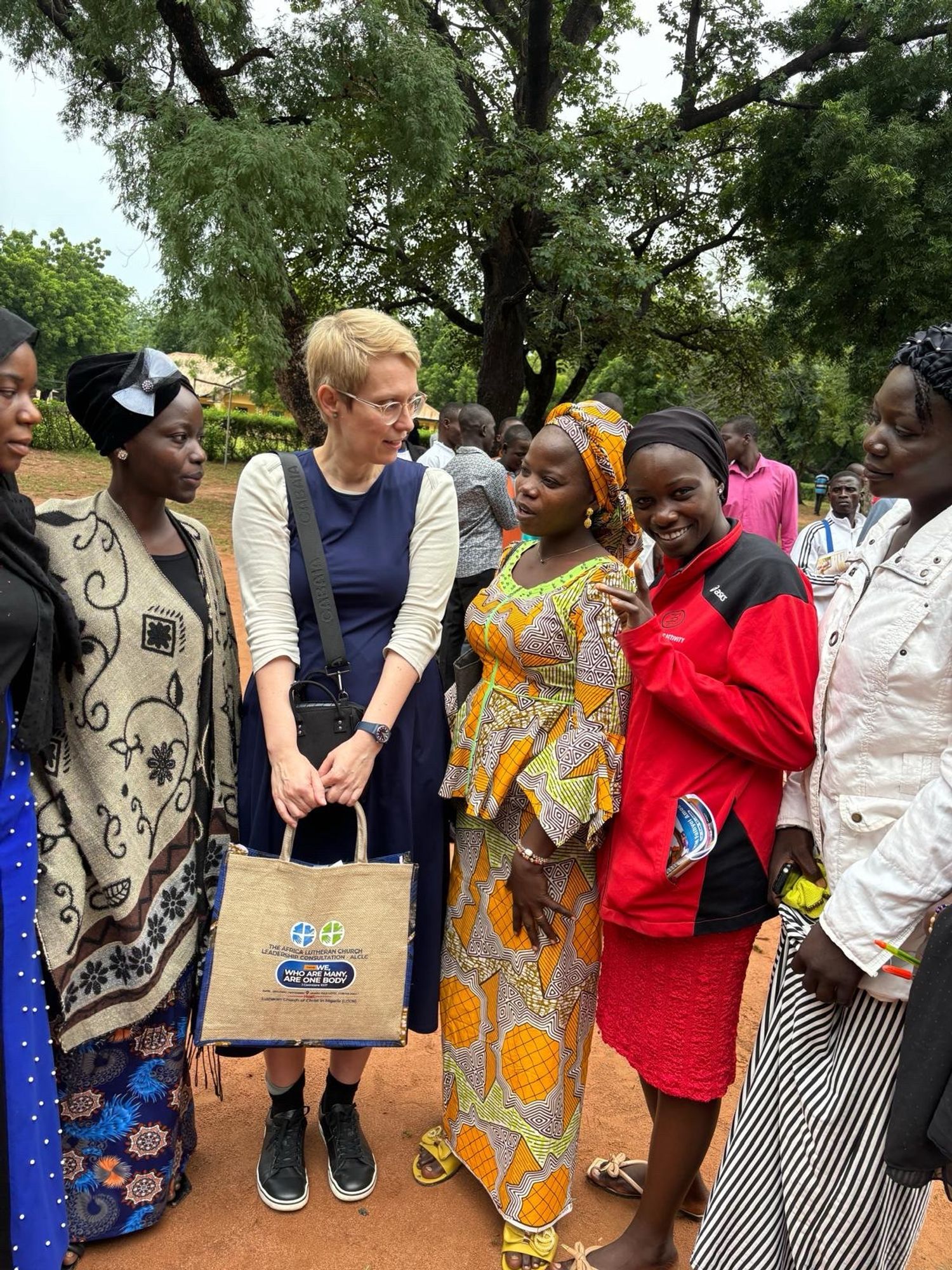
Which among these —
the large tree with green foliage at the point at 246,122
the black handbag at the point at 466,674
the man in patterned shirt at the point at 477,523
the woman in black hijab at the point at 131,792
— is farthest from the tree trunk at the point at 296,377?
the woman in black hijab at the point at 131,792

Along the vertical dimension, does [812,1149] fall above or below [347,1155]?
above

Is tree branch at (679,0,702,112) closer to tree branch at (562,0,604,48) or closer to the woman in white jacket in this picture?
tree branch at (562,0,604,48)

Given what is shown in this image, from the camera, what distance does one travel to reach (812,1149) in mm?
1891

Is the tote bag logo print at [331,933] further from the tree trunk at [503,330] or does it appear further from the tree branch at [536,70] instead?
the tree branch at [536,70]

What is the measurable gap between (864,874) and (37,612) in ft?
5.67

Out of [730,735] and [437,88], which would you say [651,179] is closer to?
[437,88]

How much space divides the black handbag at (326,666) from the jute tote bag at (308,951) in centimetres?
21

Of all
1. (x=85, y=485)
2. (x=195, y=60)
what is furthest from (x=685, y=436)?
(x=85, y=485)

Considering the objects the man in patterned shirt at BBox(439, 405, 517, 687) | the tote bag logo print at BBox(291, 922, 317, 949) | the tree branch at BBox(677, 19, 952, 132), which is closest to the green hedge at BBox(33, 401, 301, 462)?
the tree branch at BBox(677, 19, 952, 132)

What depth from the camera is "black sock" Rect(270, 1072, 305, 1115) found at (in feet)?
8.87

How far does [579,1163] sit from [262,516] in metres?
2.18

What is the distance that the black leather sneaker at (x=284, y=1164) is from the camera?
263 cm

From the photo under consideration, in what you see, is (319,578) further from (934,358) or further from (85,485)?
(85,485)

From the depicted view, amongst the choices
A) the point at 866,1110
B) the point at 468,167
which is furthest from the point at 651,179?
the point at 866,1110
